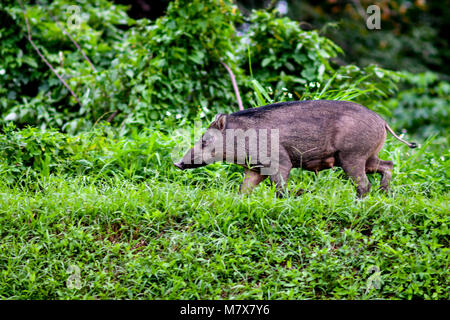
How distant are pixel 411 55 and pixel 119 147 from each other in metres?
10.6

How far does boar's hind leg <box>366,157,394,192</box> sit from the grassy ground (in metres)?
0.13

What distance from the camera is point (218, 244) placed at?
166 inches

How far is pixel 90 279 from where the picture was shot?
400cm

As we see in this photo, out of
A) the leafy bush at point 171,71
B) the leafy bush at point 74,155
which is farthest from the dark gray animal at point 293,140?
the leafy bush at point 171,71

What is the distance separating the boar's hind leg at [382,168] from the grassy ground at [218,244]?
13 centimetres

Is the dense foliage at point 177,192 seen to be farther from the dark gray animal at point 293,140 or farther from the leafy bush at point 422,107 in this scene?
the leafy bush at point 422,107

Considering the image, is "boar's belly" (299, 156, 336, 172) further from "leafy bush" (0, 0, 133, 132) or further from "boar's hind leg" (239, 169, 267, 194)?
"leafy bush" (0, 0, 133, 132)

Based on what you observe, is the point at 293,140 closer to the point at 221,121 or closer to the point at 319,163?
the point at 319,163

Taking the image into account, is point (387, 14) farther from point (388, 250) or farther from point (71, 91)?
point (388, 250)

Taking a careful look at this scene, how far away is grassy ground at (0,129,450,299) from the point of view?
155 inches

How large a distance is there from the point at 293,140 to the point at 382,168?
0.99 meters

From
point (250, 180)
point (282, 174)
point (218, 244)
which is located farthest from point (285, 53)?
point (218, 244)

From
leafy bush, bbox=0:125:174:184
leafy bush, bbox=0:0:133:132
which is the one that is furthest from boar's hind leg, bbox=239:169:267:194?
leafy bush, bbox=0:0:133:132
